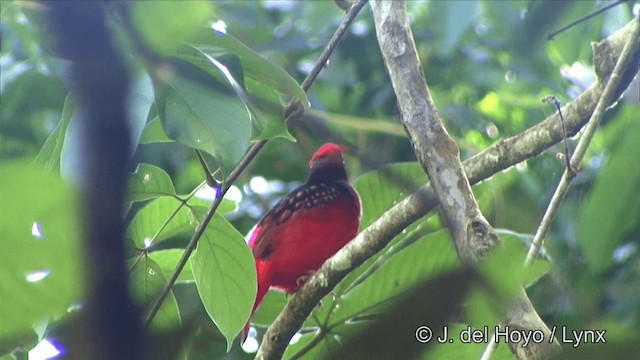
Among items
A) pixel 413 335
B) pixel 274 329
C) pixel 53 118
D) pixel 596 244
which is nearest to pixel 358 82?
pixel 53 118

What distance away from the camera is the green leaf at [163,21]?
469 millimetres

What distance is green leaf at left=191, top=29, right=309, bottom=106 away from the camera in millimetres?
998

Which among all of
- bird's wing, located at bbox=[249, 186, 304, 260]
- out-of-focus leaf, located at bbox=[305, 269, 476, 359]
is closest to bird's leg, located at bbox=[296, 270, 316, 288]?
bird's wing, located at bbox=[249, 186, 304, 260]

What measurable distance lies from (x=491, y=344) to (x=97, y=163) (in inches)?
28.9

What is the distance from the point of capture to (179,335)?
0.36 m

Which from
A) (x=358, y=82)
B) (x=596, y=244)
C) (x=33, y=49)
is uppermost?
(x=358, y=82)

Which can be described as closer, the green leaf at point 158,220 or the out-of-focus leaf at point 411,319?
the out-of-focus leaf at point 411,319

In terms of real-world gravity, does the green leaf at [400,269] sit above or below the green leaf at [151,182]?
below

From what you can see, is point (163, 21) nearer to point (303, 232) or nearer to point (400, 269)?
point (400, 269)

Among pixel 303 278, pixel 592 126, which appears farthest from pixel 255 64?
pixel 303 278

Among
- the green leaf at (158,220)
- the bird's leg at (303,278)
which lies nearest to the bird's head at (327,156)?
the bird's leg at (303,278)

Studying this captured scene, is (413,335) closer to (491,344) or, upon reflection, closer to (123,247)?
(123,247)

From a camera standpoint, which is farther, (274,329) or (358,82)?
(358,82)

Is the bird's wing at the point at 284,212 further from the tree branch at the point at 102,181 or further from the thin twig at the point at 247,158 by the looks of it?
the tree branch at the point at 102,181
